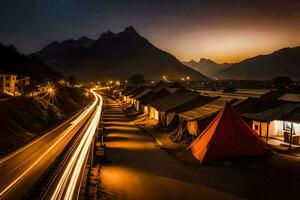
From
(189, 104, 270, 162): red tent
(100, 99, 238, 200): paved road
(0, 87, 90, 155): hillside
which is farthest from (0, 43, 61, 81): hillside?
(189, 104, 270, 162): red tent

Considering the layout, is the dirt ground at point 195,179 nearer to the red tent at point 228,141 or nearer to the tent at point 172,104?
the red tent at point 228,141

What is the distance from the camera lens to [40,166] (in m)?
28.5

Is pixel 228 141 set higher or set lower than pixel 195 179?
higher

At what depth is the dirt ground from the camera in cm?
2033

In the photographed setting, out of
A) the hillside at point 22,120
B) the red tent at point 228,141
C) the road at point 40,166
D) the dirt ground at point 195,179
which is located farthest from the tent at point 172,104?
the hillside at point 22,120

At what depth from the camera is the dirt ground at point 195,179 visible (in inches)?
800

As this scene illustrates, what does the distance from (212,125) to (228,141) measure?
2358 millimetres

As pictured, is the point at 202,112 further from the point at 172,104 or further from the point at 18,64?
the point at 18,64

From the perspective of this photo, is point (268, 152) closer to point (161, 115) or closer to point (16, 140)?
point (161, 115)

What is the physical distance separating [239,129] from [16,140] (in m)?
26.5

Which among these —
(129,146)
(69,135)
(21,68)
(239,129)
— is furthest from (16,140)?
(21,68)

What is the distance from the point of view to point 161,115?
50.1 m

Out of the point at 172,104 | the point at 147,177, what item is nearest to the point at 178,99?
the point at 172,104

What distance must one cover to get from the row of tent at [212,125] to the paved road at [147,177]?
297cm
